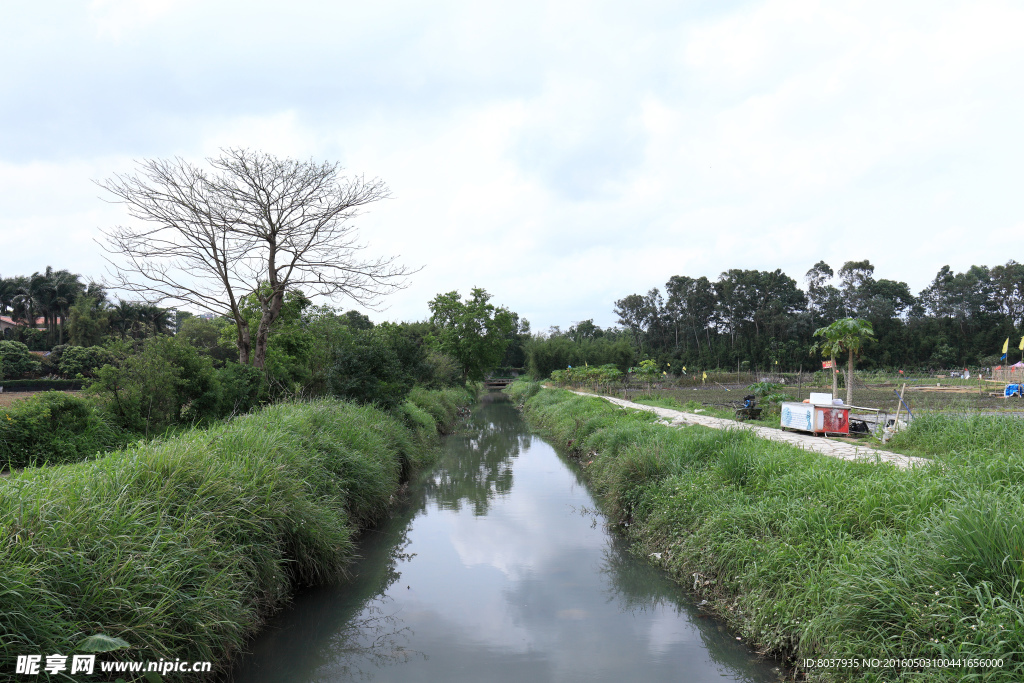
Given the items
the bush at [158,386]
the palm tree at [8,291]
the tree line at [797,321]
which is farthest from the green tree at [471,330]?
the palm tree at [8,291]

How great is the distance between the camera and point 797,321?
69312 millimetres

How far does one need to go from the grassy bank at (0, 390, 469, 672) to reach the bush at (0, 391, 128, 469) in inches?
131

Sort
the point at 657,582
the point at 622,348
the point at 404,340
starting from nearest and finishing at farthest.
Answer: the point at 657,582
the point at 404,340
the point at 622,348

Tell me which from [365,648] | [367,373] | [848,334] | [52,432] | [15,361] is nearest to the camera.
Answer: [365,648]

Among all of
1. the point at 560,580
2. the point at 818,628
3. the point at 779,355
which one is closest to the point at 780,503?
the point at 818,628

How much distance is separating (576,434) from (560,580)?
9.74m

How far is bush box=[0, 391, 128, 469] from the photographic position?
8.43 metres

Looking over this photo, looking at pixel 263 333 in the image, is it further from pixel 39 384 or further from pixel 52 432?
pixel 39 384

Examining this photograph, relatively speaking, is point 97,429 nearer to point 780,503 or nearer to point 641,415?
point 780,503

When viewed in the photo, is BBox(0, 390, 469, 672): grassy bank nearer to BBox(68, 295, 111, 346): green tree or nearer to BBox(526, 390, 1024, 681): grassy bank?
BBox(526, 390, 1024, 681): grassy bank

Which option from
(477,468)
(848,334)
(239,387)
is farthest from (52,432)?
(848,334)

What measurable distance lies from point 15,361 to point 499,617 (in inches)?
1948

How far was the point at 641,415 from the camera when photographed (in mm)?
15000

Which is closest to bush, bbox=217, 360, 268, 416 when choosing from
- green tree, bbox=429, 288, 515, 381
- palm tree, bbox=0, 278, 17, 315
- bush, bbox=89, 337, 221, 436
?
bush, bbox=89, 337, 221, 436
